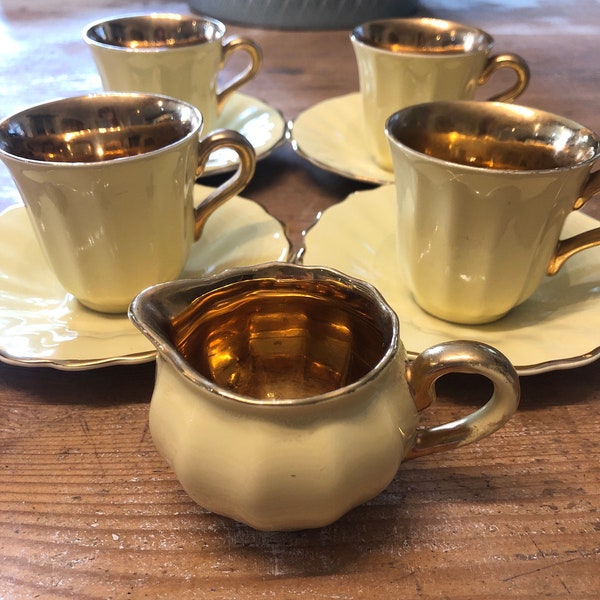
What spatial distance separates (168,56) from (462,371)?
0.58 meters

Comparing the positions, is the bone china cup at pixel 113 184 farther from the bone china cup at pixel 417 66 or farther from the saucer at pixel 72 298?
the bone china cup at pixel 417 66

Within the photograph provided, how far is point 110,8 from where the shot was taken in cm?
168

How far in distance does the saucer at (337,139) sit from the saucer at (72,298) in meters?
0.16

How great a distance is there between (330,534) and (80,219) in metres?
0.31

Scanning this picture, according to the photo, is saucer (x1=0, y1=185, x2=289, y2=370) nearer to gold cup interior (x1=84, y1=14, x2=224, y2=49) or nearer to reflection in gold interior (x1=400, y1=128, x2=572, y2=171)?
reflection in gold interior (x1=400, y1=128, x2=572, y2=171)

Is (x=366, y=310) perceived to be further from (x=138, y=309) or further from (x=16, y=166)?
(x=16, y=166)

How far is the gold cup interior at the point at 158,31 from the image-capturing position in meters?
0.88

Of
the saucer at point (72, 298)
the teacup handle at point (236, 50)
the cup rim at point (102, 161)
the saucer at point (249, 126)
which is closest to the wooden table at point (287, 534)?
the saucer at point (72, 298)

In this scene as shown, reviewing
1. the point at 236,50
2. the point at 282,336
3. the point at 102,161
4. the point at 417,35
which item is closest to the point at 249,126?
the point at 236,50

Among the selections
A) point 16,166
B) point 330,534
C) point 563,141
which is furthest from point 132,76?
point 330,534

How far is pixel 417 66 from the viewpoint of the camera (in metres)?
0.76

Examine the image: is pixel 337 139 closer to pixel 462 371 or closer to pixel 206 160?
pixel 206 160

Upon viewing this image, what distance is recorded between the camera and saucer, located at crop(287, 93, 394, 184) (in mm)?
812

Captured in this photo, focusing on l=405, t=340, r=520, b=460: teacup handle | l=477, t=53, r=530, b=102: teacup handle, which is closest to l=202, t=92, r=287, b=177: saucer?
l=477, t=53, r=530, b=102: teacup handle
